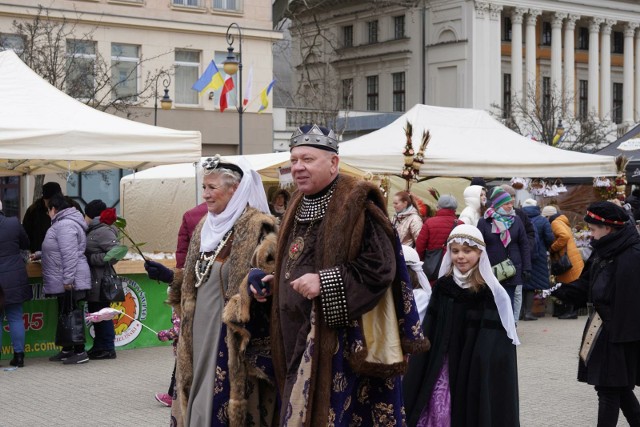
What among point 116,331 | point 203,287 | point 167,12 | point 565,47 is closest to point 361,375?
point 203,287

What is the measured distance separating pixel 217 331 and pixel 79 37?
31262 millimetres

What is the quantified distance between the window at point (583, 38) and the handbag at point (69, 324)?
56114 mm

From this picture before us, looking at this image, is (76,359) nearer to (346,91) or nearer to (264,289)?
(264,289)

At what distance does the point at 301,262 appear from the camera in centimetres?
501

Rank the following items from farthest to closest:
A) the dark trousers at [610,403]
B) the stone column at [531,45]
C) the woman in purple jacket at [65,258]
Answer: the stone column at [531,45]
the woman in purple jacket at [65,258]
the dark trousers at [610,403]

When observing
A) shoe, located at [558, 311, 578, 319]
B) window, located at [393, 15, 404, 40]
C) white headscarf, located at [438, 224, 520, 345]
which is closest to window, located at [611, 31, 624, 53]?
window, located at [393, 15, 404, 40]

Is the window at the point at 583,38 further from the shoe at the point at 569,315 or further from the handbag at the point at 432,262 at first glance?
the handbag at the point at 432,262

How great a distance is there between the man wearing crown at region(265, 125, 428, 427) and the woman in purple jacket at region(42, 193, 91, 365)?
6889 mm

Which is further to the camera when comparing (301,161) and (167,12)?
(167,12)

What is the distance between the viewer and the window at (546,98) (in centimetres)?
5019

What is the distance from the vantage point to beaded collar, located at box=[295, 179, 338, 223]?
5008mm

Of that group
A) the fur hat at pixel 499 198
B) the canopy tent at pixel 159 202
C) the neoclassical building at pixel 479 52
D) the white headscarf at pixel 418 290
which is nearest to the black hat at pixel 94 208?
the fur hat at pixel 499 198

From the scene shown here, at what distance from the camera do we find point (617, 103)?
65.8m

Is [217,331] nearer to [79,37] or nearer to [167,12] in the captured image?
[79,37]
